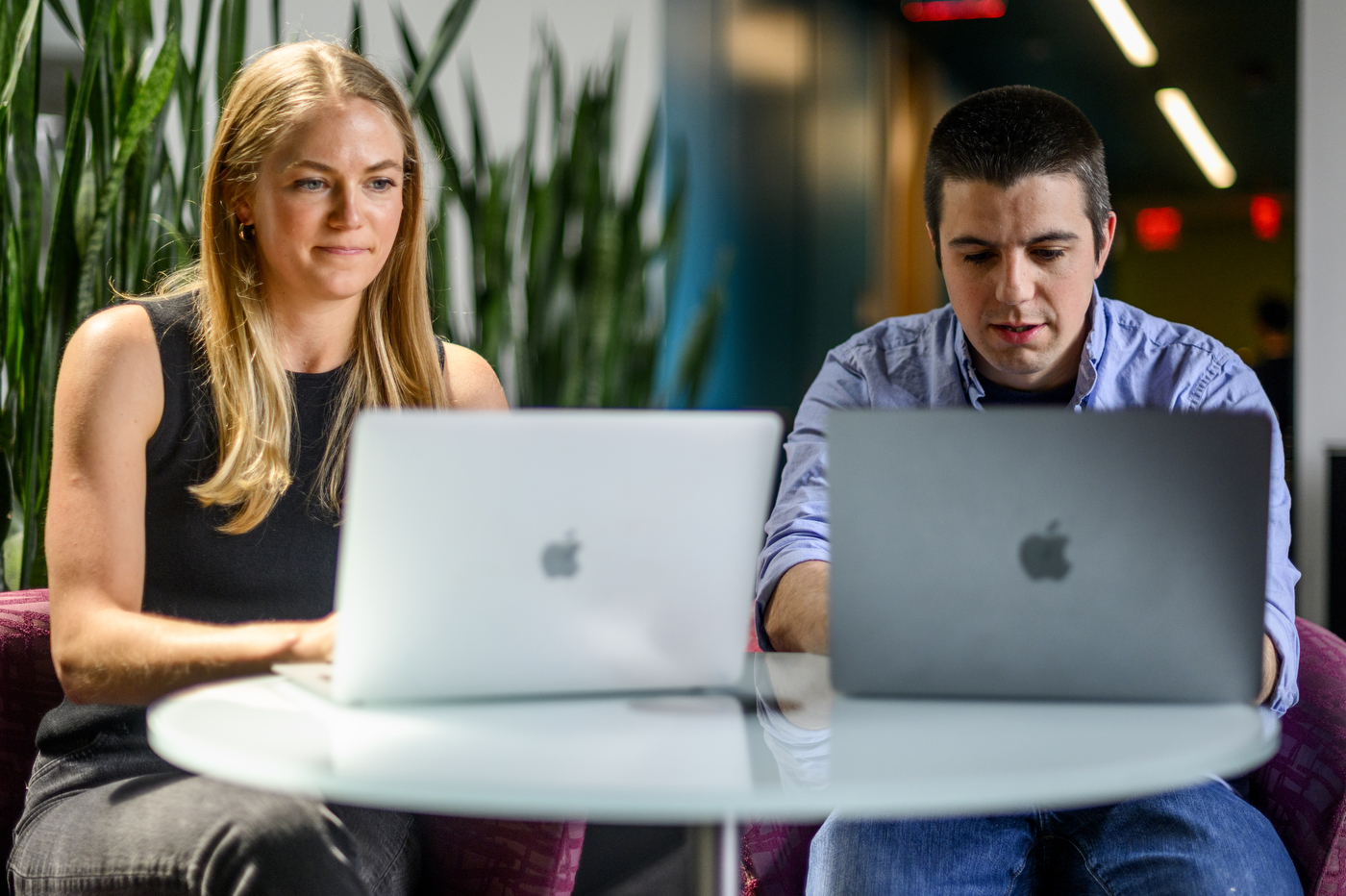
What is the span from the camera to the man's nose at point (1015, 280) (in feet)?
4.67

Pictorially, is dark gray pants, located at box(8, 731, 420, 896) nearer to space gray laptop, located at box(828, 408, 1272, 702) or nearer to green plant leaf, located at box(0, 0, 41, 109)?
space gray laptop, located at box(828, 408, 1272, 702)

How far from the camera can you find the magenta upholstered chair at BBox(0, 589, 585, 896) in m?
1.31

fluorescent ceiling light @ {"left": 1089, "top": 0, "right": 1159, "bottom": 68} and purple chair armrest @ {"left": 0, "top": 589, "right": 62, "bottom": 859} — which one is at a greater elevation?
fluorescent ceiling light @ {"left": 1089, "top": 0, "right": 1159, "bottom": 68}

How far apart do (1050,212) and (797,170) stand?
4695mm

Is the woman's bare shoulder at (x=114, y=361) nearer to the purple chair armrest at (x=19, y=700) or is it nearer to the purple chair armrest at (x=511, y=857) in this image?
the purple chair armrest at (x=19, y=700)

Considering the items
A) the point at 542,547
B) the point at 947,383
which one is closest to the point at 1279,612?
the point at 947,383

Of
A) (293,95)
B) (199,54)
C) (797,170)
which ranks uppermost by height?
(797,170)

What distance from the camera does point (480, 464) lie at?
84 cm

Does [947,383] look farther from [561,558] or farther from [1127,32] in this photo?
[1127,32]

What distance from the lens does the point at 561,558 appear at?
0.87m

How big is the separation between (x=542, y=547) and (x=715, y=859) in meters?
0.26

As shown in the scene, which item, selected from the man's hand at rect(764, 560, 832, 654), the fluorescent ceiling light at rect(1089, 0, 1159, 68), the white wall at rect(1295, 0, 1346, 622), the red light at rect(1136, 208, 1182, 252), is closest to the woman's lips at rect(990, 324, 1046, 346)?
the man's hand at rect(764, 560, 832, 654)

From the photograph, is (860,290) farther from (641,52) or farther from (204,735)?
(204,735)

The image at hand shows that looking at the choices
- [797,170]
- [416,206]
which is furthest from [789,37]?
[416,206]
